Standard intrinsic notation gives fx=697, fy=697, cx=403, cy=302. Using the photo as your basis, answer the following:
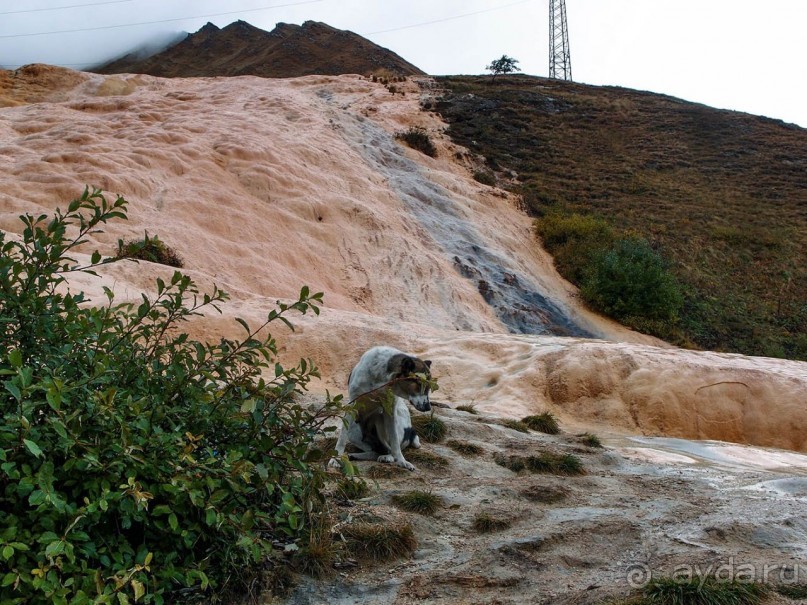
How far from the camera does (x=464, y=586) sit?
3992 mm

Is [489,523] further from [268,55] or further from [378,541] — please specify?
[268,55]

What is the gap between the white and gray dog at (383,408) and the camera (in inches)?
246

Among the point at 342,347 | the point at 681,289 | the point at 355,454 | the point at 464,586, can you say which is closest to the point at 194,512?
the point at 464,586

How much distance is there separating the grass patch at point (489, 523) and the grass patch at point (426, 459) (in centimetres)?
152

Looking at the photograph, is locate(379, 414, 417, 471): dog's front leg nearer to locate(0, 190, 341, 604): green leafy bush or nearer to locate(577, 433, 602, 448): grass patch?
locate(0, 190, 341, 604): green leafy bush

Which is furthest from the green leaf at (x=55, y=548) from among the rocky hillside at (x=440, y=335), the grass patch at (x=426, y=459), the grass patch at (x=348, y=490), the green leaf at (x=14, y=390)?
the grass patch at (x=426, y=459)

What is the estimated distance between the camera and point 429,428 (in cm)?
764

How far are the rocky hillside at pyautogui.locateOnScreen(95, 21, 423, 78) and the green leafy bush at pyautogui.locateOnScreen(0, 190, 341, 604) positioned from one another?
3971 cm

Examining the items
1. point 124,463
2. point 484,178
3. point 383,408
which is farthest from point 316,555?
point 484,178

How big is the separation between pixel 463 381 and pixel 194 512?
8375 mm

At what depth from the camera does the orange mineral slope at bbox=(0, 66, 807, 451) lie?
1126 centimetres

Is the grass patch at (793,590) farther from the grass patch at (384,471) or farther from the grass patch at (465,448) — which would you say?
the grass patch at (465,448)

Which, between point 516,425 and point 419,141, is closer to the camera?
point 516,425

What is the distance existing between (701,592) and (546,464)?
128 inches
